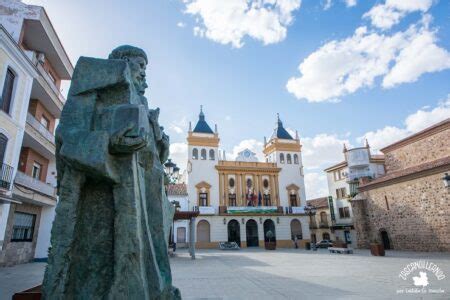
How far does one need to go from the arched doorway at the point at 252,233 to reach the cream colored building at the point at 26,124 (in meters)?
22.5

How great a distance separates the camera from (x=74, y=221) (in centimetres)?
213

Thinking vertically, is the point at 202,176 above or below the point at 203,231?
above

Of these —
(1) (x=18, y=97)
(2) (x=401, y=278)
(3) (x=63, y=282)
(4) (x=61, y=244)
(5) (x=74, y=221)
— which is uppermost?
(1) (x=18, y=97)

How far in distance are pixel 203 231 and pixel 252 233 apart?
253 inches

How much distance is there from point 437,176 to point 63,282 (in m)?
20.8

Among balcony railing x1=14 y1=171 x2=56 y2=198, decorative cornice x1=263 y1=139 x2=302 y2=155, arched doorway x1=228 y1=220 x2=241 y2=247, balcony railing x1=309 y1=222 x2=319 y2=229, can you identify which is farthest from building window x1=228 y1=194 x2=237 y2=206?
balcony railing x1=14 y1=171 x2=56 y2=198

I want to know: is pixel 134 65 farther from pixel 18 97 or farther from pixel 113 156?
pixel 18 97

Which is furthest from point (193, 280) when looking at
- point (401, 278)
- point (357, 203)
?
point (357, 203)

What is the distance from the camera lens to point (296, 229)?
108 ft

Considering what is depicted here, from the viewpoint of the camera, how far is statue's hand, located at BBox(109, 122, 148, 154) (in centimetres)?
213

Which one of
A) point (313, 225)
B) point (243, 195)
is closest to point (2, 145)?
point (243, 195)

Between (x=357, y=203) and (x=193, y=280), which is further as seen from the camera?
(x=357, y=203)

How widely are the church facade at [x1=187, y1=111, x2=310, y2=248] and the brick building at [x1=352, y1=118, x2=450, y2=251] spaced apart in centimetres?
967

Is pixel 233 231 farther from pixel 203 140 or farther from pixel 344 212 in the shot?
pixel 344 212
